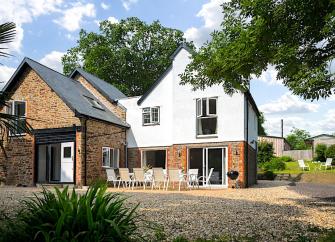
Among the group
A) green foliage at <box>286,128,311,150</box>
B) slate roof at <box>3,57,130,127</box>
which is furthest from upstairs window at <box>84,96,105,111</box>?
green foliage at <box>286,128,311,150</box>

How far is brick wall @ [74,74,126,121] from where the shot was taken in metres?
25.2

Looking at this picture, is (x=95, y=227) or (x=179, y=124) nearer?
(x=95, y=227)

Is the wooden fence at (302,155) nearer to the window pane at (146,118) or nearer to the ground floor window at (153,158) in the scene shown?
the ground floor window at (153,158)

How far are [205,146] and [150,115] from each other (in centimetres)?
421

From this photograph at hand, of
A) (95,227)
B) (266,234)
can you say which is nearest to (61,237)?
(95,227)

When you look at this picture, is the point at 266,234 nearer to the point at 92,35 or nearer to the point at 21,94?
the point at 21,94

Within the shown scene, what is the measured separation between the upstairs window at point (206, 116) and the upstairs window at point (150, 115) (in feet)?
9.74

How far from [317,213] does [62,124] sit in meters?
14.5

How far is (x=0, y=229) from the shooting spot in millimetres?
4461

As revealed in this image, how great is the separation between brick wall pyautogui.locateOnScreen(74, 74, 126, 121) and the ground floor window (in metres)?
2.62

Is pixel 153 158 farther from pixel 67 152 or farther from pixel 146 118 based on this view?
pixel 67 152

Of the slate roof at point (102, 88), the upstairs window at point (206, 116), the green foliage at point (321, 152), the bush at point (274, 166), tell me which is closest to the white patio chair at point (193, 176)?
the upstairs window at point (206, 116)

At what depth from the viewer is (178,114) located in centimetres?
2267

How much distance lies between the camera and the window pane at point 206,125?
71.6ft
